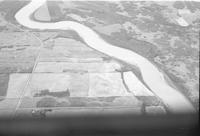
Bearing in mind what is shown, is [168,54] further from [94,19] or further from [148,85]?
[94,19]

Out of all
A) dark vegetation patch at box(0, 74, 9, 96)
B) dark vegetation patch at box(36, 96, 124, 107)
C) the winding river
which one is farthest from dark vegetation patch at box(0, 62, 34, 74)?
the winding river

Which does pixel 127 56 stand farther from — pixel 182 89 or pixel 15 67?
pixel 15 67

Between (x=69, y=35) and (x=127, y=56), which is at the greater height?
(x=69, y=35)

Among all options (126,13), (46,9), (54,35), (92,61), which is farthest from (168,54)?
(46,9)

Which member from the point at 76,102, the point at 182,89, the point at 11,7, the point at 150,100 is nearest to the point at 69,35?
the point at 11,7

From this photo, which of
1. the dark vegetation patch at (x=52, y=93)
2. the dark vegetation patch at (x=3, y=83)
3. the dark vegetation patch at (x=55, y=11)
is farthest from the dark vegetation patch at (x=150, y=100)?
the dark vegetation patch at (x=55, y=11)

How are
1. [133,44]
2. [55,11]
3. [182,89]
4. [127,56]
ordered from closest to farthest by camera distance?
[182,89], [127,56], [133,44], [55,11]

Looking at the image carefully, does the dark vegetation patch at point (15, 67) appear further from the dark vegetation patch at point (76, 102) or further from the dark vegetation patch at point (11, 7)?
the dark vegetation patch at point (11, 7)

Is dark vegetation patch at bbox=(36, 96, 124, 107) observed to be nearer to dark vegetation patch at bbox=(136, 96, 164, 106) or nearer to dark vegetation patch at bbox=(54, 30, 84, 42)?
dark vegetation patch at bbox=(136, 96, 164, 106)
